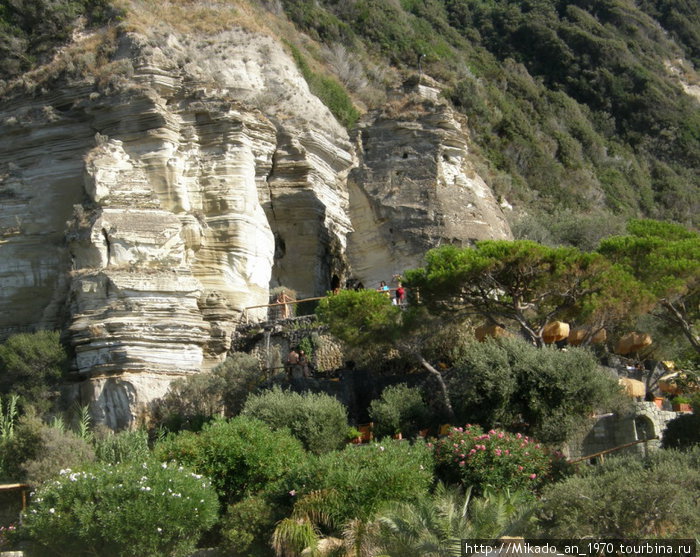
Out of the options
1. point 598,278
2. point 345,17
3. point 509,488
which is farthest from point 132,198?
point 345,17

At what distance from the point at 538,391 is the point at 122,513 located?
7262 millimetres

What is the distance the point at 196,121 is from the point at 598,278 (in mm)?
Answer: 12539

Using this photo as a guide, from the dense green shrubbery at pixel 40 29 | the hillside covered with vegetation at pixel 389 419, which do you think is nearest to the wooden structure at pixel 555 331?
the hillside covered with vegetation at pixel 389 419

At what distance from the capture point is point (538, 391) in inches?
645

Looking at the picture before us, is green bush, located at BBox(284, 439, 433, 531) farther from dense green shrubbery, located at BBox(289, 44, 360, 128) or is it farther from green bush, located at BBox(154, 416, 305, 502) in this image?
dense green shrubbery, located at BBox(289, 44, 360, 128)

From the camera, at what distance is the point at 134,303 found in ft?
71.0

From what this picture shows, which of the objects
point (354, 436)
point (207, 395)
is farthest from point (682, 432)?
point (207, 395)

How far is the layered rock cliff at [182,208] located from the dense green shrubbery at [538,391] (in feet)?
25.8

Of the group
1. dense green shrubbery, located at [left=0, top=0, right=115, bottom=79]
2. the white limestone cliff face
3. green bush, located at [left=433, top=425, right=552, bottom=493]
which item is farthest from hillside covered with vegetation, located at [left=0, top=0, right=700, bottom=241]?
green bush, located at [left=433, top=425, right=552, bottom=493]

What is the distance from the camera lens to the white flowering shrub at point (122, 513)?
1338 centimetres

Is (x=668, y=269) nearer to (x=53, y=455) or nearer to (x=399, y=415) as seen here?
(x=399, y=415)

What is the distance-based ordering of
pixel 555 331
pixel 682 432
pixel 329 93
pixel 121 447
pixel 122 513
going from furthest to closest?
pixel 329 93 → pixel 555 331 → pixel 121 447 → pixel 682 432 → pixel 122 513

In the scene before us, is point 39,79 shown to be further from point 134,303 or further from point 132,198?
point 134,303

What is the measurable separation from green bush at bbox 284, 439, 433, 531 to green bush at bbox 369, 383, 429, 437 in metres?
2.98
